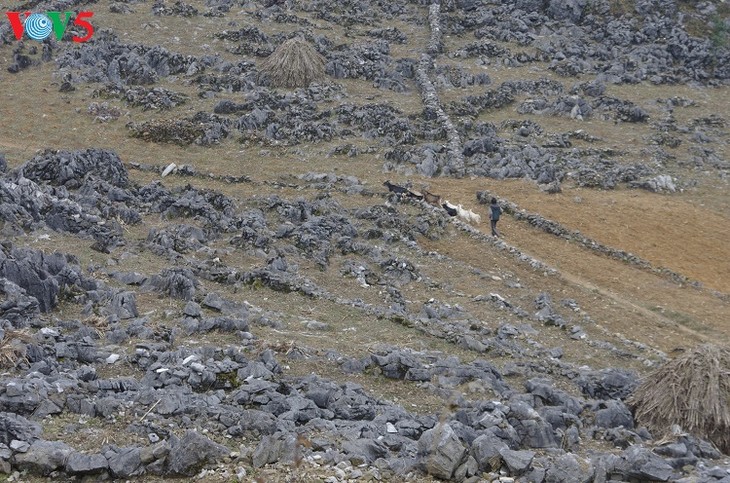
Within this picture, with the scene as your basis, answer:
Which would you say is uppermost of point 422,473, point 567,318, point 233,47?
point 233,47

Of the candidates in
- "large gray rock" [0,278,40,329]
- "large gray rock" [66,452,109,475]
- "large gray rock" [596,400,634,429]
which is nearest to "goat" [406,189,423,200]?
"large gray rock" [596,400,634,429]

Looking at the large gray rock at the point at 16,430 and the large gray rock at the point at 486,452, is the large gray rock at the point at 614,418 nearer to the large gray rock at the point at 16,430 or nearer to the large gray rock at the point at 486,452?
the large gray rock at the point at 486,452

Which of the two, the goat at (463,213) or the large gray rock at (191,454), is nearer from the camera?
the large gray rock at (191,454)

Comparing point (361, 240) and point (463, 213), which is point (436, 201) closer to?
point (463, 213)

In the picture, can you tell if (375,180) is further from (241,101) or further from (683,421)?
(683,421)

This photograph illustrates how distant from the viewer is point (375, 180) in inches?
1058

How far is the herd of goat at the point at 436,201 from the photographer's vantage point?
24.2 m

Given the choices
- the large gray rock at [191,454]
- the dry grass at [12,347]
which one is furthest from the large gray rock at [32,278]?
the large gray rock at [191,454]

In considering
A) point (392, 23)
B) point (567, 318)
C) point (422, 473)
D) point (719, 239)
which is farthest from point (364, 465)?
point (392, 23)

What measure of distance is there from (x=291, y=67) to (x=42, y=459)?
27172 millimetres

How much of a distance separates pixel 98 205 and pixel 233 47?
735 inches

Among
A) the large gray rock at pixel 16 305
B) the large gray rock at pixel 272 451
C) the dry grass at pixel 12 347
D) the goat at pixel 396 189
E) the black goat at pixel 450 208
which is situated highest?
the large gray rock at pixel 272 451

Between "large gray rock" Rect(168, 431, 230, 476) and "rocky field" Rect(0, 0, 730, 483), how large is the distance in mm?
25

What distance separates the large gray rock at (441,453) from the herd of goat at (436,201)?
15.1 metres
